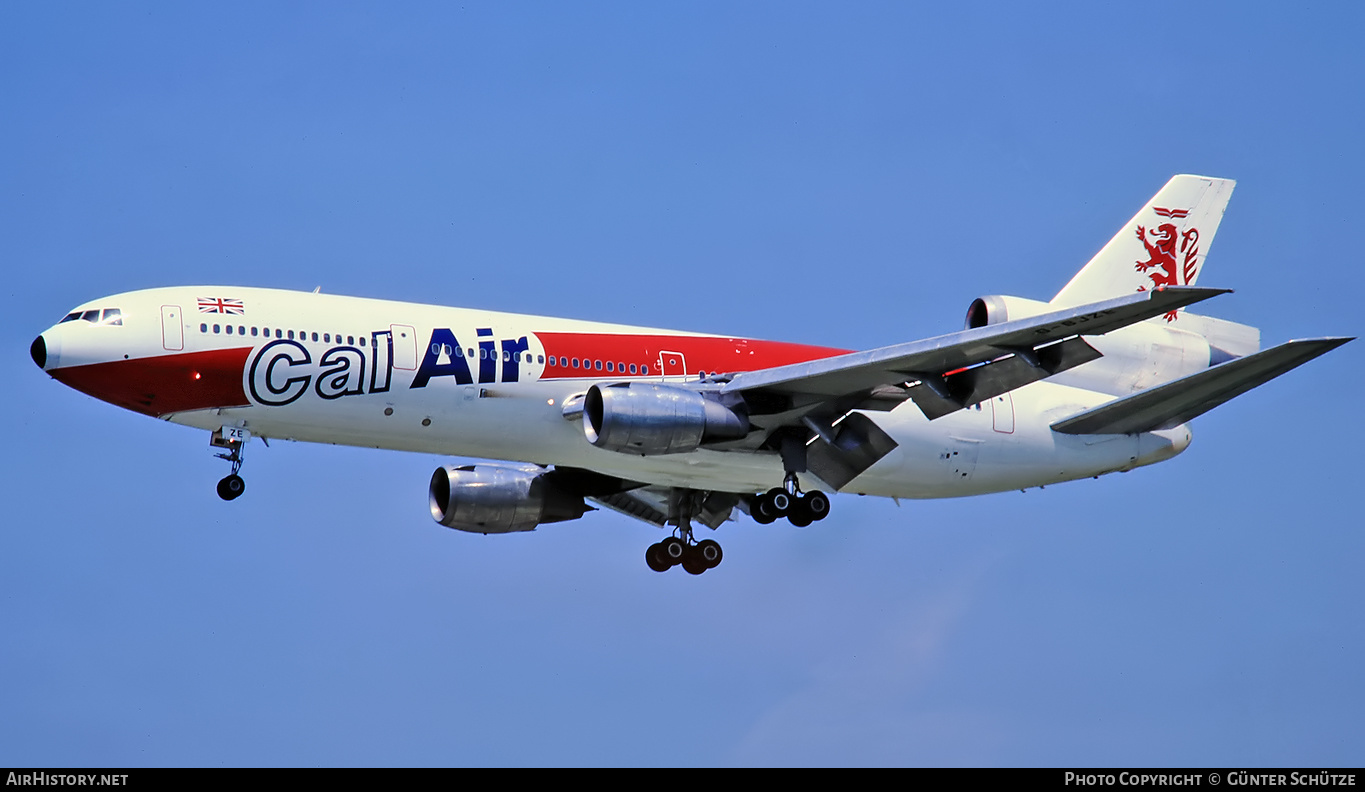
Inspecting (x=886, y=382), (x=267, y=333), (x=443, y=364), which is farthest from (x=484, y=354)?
Answer: (x=886, y=382)

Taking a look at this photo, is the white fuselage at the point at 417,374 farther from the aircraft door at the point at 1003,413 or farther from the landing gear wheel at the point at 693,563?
the landing gear wheel at the point at 693,563

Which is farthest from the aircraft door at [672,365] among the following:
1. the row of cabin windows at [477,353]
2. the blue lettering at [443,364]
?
the blue lettering at [443,364]

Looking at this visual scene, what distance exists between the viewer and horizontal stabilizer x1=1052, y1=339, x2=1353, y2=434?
36312 mm

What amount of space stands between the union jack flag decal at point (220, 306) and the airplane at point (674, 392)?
0.05 m

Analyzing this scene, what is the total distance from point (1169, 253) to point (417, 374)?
65.4 feet

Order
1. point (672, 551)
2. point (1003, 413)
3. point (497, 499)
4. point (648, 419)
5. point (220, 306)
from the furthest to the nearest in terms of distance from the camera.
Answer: point (672, 551)
point (497, 499)
point (1003, 413)
point (648, 419)
point (220, 306)

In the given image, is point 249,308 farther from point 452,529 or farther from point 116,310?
point 452,529

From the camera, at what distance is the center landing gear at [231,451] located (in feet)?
121

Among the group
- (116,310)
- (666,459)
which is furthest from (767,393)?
(116,310)

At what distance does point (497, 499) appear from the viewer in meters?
43.7

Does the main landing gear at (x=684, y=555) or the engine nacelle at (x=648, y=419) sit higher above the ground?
the engine nacelle at (x=648, y=419)

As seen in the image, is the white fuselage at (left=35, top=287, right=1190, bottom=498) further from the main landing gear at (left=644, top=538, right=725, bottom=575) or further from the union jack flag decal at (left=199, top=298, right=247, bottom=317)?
the main landing gear at (left=644, top=538, right=725, bottom=575)

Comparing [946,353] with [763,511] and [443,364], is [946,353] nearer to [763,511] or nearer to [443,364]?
[763,511]

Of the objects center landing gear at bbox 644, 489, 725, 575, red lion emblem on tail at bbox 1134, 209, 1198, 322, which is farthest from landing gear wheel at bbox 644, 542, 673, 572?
red lion emblem on tail at bbox 1134, 209, 1198, 322
